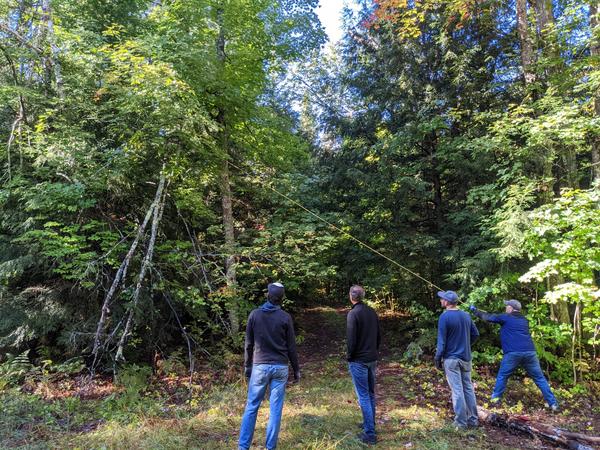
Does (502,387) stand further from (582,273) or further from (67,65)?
(67,65)

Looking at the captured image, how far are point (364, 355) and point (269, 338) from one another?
1388 millimetres

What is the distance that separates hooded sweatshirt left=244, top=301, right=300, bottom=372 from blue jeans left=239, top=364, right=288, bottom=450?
4.0 inches

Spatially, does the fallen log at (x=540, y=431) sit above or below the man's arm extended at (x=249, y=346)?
below

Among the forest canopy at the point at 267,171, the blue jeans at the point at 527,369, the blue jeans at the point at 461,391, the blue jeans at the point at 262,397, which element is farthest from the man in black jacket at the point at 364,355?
the forest canopy at the point at 267,171

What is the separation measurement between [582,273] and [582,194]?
1.45 metres

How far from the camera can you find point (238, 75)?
9562 millimetres

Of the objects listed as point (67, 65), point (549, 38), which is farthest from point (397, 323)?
point (67, 65)

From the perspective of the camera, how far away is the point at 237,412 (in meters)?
5.87

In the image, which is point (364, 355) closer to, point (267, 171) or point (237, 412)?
point (237, 412)

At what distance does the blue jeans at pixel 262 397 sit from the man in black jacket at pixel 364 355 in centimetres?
106

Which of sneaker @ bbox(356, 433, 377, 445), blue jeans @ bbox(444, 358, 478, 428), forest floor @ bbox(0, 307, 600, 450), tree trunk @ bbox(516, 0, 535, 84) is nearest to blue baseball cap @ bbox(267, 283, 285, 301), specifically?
forest floor @ bbox(0, 307, 600, 450)

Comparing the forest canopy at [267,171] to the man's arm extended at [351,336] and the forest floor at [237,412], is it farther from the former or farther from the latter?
the man's arm extended at [351,336]

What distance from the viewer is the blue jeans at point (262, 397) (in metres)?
4.14

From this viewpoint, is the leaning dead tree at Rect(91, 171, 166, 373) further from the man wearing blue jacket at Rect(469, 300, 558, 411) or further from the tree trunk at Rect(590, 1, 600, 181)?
the tree trunk at Rect(590, 1, 600, 181)
